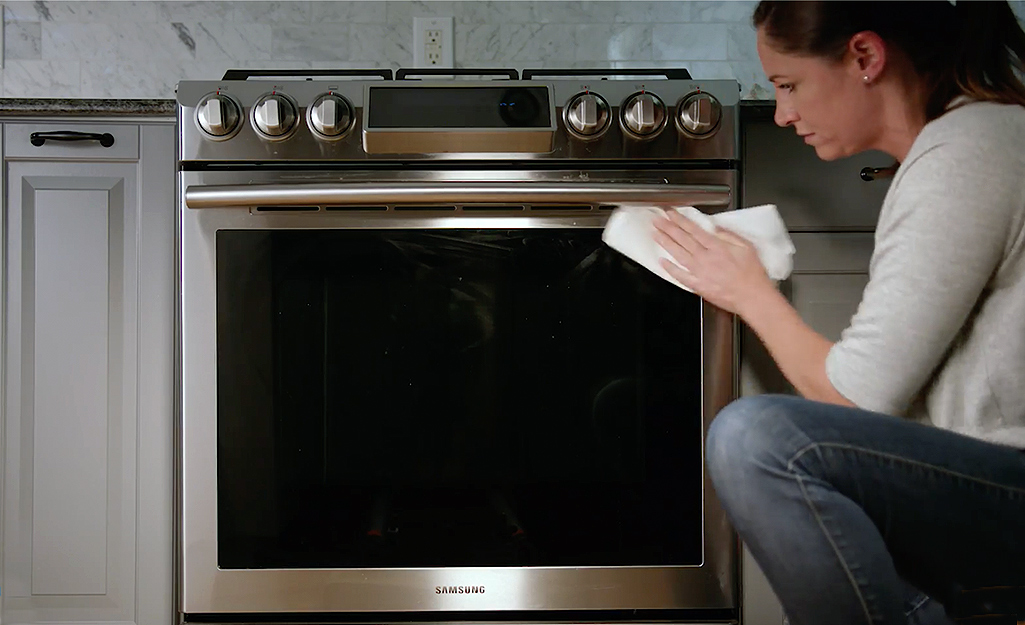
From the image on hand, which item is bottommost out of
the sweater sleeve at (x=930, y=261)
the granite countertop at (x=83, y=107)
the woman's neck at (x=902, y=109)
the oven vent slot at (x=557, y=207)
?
the sweater sleeve at (x=930, y=261)

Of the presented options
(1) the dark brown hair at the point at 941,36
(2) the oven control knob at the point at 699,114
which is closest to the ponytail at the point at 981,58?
(1) the dark brown hair at the point at 941,36

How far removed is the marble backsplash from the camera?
1.68m

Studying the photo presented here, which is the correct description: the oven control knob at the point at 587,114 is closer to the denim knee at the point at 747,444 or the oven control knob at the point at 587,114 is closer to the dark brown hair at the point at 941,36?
the dark brown hair at the point at 941,36

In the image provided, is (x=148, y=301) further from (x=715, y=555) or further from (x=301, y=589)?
(x=715, y=555)

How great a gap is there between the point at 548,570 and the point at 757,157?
0.68m

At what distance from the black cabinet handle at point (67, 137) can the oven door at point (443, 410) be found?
0.69ft

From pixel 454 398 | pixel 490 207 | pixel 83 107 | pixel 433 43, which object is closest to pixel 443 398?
pixel 454 398

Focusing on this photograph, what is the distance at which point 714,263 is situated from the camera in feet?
3.04

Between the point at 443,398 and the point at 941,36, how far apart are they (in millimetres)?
741

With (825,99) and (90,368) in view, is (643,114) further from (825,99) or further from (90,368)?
(90,368)

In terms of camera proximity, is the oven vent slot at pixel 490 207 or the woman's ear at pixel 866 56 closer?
the woman's ear at pixel 866 56

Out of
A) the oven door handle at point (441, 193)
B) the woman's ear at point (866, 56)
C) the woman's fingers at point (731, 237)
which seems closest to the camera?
the woman's ear at point (866, 56)

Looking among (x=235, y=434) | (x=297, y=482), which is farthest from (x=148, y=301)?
(x=297, y=482)

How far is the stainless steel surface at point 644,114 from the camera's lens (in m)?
1.10
